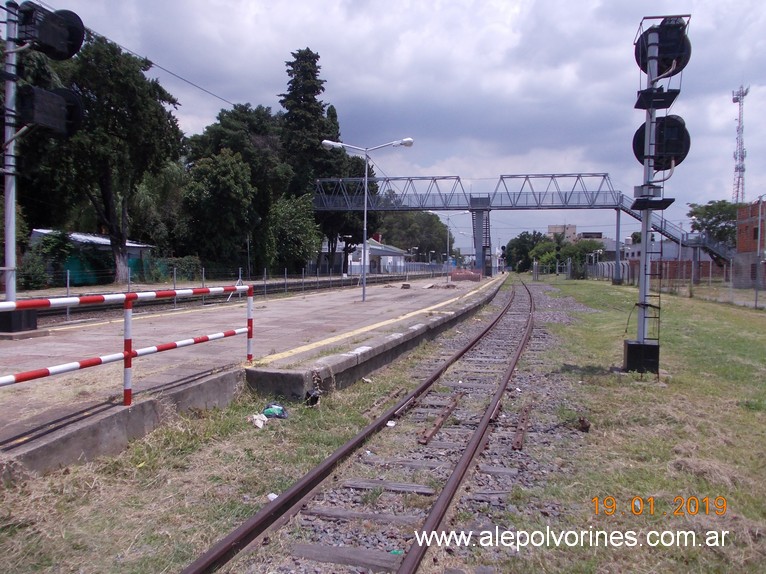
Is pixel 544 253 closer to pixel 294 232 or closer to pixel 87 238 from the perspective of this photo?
pixel 294 232

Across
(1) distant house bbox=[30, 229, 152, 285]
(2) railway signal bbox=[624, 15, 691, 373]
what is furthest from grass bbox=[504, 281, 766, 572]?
(1) distant house bbox=[30, 229, 152, 285]

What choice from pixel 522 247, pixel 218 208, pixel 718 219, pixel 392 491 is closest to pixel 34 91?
pixel 392 491

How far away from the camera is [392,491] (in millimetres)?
4949

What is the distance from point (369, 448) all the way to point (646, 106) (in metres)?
7.10

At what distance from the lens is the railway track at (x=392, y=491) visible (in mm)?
3830

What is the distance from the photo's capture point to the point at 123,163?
31.3m

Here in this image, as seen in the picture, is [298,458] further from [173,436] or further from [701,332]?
[701,332]

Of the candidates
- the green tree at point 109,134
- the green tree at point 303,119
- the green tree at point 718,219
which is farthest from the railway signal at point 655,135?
the green tree at point 718,219

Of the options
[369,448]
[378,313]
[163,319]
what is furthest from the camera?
[378,313]

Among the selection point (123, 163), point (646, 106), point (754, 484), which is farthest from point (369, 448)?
point (123, 163)

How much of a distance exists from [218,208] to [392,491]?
132 feet

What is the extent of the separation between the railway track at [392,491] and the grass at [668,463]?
0.64 meters
